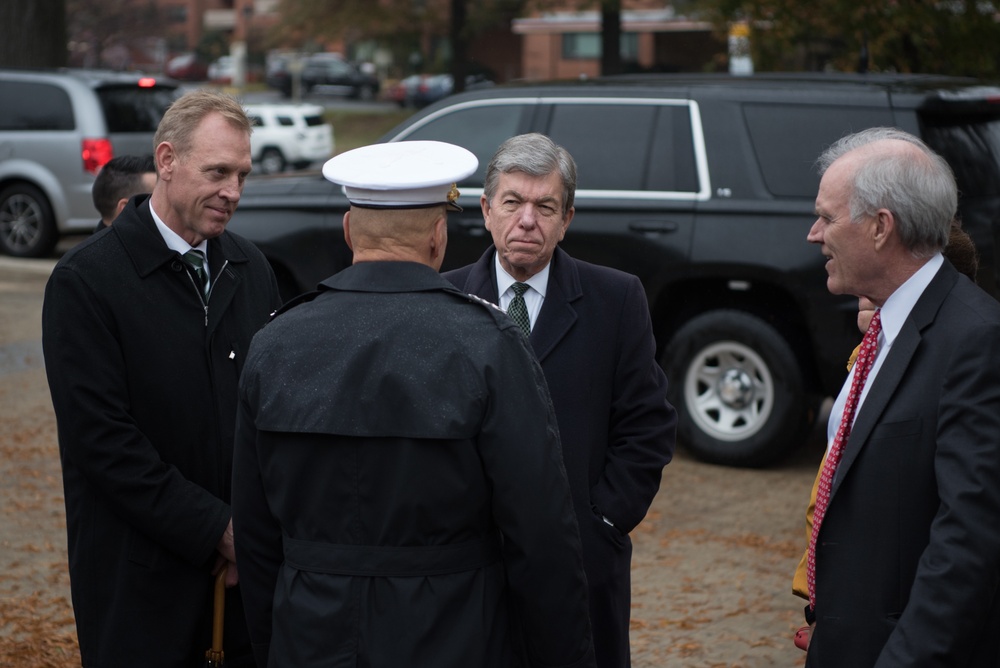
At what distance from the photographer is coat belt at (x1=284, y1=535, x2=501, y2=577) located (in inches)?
97.8

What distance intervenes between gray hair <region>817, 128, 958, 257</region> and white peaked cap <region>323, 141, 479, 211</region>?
83cm

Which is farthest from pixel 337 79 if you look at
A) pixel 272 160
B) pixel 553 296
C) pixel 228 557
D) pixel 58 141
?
pixel 228 557

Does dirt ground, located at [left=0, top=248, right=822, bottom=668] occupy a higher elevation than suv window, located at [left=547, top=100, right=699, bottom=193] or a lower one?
lower

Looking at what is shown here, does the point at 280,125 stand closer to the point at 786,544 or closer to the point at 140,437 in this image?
the point at 786,544

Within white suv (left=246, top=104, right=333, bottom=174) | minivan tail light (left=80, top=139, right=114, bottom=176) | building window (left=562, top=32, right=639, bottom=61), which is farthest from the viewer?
building window (left=562, top=32, right=639, bottom=61)

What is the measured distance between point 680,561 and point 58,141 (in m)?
10.7

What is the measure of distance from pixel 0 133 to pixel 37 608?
10660mm

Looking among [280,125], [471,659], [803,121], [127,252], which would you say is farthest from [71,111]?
[280,125]

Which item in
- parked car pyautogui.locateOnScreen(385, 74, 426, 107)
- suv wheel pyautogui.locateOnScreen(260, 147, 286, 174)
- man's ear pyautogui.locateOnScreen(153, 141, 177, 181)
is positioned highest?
man's ear pyautogui.locateOnScreen(153, 141, 177, 181)

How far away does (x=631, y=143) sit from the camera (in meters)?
7.67

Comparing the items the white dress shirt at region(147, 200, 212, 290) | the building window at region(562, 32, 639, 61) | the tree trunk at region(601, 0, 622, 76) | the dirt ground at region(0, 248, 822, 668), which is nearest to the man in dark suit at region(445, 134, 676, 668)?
the white dress shirt at region(147, 200, 212, 290)

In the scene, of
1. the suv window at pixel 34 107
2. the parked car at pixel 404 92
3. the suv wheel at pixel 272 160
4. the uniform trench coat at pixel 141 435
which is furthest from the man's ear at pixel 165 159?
the parked car at pixel 404 92

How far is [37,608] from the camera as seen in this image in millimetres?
5422

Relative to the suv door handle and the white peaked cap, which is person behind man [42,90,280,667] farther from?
the suv door handle
